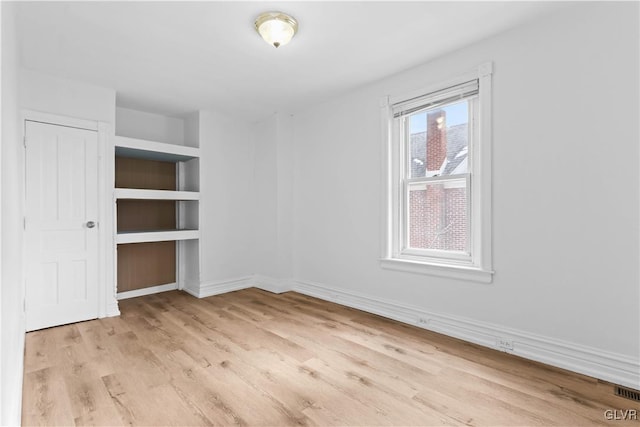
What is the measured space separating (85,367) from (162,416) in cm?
104

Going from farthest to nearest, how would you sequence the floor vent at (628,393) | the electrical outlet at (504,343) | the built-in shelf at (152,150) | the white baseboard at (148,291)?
1. the white baseboard at (148,291)
2. the built-in shelf at (152,150)
3. the electrical outlet at (504,343)
4. the floor vent at (628,393)

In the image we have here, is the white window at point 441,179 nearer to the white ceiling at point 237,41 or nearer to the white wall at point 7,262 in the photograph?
the white ceiling at point 237,41

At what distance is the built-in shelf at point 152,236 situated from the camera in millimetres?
3889

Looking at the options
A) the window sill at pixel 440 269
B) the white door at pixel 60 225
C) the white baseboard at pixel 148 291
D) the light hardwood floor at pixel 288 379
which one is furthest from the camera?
the white baseboard at pixel 148 291

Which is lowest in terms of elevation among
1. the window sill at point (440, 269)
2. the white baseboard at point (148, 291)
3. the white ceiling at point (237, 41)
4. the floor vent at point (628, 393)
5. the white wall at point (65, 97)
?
the floor vent at point (628, 393)

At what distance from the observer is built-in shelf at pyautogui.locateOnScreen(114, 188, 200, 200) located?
12.8 ft

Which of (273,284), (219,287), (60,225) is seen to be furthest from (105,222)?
(273,284)

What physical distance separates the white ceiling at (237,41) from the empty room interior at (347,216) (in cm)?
2

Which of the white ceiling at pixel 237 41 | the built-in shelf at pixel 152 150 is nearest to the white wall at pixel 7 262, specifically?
the white ceiling at pixel 237 41

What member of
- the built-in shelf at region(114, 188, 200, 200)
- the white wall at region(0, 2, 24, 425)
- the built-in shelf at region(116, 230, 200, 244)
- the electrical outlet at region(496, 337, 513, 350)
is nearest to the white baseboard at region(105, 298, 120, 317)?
the built-in shelf at region(116, 230, 200, 244)

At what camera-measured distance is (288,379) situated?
7.50 feet

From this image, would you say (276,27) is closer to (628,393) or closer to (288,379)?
(288,379)

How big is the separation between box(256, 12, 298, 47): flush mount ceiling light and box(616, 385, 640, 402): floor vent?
330 cm

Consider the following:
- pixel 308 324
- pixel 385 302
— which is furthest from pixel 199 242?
pixel 385 302
